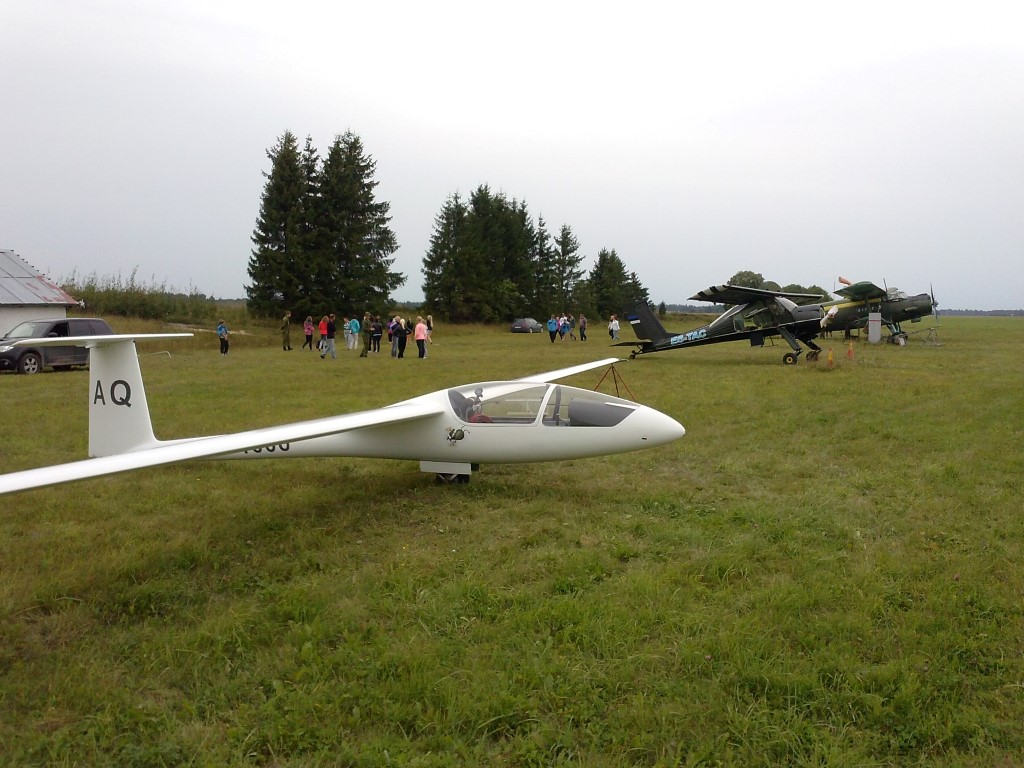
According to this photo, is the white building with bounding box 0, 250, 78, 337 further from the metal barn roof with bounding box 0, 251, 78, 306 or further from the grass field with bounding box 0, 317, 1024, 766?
the grass field with bounding box 0, 317, 1024, 766

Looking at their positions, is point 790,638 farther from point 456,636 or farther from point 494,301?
point 494,301

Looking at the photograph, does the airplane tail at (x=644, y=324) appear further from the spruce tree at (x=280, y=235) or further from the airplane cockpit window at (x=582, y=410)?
the spruce tree at (x=280, y=235)

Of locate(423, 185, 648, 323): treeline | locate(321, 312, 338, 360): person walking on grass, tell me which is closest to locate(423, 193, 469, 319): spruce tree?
locate(423, 185, 648, 323): treeline

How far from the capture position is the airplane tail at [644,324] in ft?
80.9

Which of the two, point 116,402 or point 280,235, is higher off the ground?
point 280,235

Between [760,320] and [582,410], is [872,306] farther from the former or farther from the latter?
[582,410]

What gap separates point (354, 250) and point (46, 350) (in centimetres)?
2720

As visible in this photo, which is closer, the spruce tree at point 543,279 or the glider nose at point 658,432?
the glider nose at point 658,432

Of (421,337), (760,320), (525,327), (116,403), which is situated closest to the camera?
(116,403)

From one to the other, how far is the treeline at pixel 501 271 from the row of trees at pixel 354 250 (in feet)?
0.35

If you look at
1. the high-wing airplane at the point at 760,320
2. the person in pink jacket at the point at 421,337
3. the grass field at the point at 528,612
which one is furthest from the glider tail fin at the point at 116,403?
the person in pink jacket at the point at 421,337

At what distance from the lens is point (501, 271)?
219 feet

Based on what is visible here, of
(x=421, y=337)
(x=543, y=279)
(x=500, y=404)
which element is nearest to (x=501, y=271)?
(x=543, y=279)

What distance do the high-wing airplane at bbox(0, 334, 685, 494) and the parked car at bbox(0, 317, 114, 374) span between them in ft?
51.0
